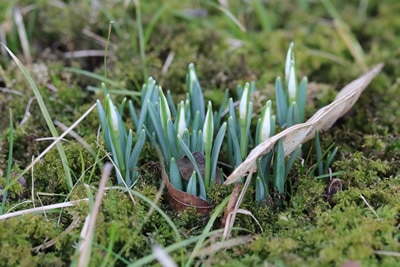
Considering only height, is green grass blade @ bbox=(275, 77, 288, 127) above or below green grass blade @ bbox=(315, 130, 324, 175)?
above

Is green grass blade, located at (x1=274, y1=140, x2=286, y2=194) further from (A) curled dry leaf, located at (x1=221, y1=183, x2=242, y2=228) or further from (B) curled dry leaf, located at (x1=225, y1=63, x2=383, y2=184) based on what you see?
(A) curled dry leaf, located at (x1=221, y1=183, x2=242, y2=228)

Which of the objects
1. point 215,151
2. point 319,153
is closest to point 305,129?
point 319,153

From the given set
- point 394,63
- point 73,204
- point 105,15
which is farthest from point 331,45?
point 73,204

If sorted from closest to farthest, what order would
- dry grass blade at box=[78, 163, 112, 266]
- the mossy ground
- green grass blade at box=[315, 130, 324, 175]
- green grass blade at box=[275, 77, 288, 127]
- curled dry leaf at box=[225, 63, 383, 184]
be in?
1. dry grass blade at box=[78, 163, 112, 266]
2. the mossy ground
3. curled dry leaf at box=[225, 63, 383, 184]
4. green grass blade at box=[315, 130, 324, 175]
5. green grass blade at box=[275, 77, 288, 127]

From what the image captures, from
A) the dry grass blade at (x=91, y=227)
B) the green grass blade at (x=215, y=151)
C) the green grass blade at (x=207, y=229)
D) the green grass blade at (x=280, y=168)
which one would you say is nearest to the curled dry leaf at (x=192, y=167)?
the green grass blade at (x=215, y=151)

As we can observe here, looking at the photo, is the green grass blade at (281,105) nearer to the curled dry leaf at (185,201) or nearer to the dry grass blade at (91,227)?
the curled dry leaf at (185,201)

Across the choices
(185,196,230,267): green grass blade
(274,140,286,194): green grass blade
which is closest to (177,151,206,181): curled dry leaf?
(185,196,230,267): green grass blade

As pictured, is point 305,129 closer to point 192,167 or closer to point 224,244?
point 192,167
